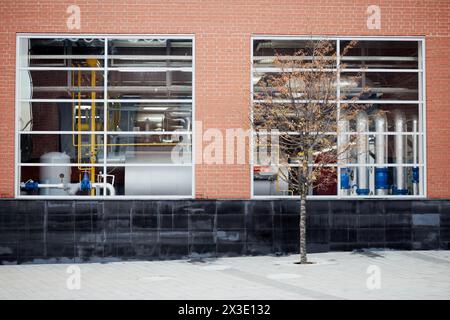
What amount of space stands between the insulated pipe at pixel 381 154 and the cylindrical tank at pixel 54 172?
693cm

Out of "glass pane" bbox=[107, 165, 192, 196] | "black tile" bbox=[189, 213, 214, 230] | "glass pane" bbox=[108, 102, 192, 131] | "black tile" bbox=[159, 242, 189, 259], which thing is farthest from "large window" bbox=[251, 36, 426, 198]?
"black tile" bbox=[159, 242, 189, 259]

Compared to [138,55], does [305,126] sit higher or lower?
lower

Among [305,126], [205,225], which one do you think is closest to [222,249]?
[205,225]

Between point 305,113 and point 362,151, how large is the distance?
9.03 feet

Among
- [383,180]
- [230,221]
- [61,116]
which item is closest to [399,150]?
[383,180]

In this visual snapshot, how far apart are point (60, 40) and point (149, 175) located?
3.56 meters

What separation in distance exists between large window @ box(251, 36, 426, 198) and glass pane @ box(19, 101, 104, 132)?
149 inches

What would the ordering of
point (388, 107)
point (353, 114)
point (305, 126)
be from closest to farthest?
point (305, 126) < point (353, 114) < point (388, 107)

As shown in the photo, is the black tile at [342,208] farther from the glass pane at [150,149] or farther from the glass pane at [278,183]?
the glass pane at [150,149]

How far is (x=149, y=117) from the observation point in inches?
607

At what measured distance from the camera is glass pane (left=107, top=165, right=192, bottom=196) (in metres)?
15.2

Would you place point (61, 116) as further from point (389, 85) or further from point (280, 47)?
point (389, 85)

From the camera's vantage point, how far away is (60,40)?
15.3 metres

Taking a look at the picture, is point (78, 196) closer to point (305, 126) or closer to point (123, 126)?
point (123, 126)
